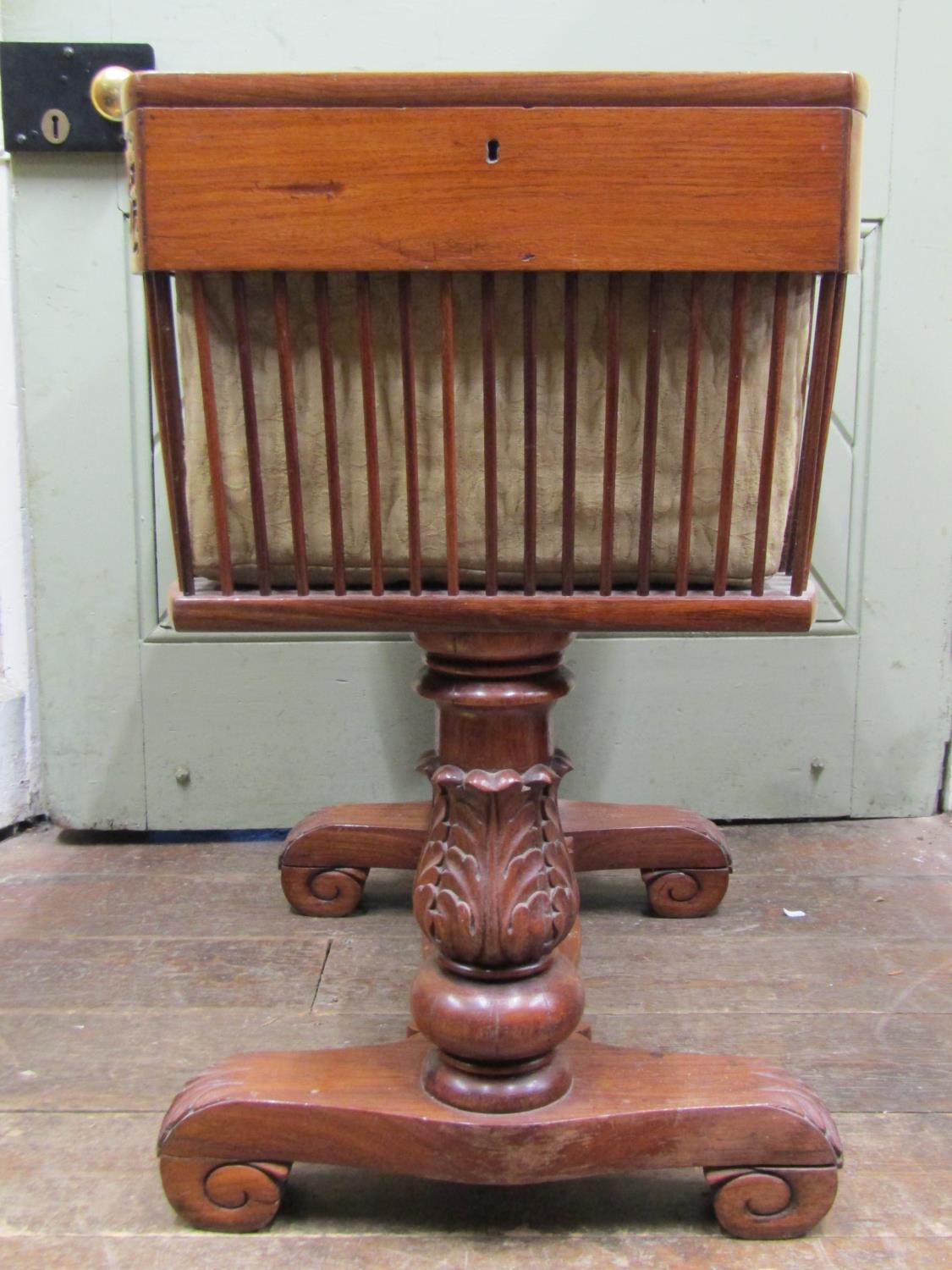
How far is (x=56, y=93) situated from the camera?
156 centimetres

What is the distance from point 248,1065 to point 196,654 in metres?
0.84

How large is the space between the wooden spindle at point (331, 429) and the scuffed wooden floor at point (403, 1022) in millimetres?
526

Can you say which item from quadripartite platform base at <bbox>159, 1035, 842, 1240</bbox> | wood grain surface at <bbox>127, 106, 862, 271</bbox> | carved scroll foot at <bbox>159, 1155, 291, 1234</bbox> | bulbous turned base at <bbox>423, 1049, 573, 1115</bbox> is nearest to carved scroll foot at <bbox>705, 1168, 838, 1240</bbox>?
quadripartite platform base at <bbox>159, 1035, 842, 1240</bbox>

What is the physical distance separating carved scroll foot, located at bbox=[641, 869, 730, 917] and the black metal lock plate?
121 cm

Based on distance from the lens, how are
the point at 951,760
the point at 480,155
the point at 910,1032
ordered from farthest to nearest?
the point at 951,760
the point at 910,1032
the point at 480,155

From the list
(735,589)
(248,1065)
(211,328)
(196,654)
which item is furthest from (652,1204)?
(196,654)

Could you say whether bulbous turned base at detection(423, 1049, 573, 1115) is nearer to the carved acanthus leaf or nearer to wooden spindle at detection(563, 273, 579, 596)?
the carved acanthus leaf

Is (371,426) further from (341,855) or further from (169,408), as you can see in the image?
(341,855)

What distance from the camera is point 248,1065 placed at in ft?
3.14

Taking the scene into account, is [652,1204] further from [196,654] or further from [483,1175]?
[196,654]

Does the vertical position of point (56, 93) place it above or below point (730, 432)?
above

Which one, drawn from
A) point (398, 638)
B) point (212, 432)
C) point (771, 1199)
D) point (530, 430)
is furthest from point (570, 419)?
point (398, 638)

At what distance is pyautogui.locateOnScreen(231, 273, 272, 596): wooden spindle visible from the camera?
78 cm

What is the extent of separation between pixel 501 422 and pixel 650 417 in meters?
0.11
